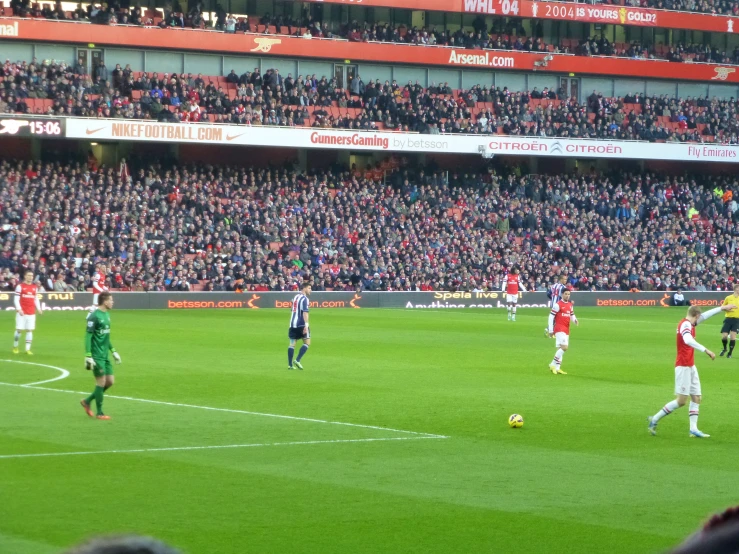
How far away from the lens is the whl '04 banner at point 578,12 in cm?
6397

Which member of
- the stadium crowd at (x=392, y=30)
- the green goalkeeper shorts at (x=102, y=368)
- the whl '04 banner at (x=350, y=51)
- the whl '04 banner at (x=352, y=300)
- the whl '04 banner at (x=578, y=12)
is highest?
the whl '04 banner at (x=578, y=12)

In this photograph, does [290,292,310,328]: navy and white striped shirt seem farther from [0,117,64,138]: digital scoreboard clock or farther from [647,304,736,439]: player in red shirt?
[0,117,64,138]: digital scoreboard clock

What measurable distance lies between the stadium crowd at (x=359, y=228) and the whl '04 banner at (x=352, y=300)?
74 centimetres

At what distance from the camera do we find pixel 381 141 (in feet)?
196

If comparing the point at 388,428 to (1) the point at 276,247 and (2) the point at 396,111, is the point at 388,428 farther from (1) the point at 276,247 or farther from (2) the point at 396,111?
(2) the point at 396,111

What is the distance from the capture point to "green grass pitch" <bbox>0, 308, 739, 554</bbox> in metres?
10.4

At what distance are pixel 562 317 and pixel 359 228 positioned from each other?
3108 centimetres

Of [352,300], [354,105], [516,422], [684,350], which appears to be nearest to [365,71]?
[354,105]

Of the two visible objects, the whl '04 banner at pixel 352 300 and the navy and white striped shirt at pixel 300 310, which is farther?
the whl '04 banner at pixel 352 300

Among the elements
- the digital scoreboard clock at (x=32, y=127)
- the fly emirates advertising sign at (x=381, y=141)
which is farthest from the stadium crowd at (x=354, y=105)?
the digital scoreboard clock at (x=32, y=127)

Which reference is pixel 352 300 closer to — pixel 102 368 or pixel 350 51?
pixel 350 51

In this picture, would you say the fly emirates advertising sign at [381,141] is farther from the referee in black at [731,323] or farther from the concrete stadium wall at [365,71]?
the referee in black at [731,323]

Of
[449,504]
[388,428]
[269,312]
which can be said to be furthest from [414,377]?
[269,312]

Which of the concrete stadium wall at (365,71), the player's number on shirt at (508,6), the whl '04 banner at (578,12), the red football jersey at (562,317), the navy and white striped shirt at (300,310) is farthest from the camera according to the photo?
the player's number on shirt at (508,6)
